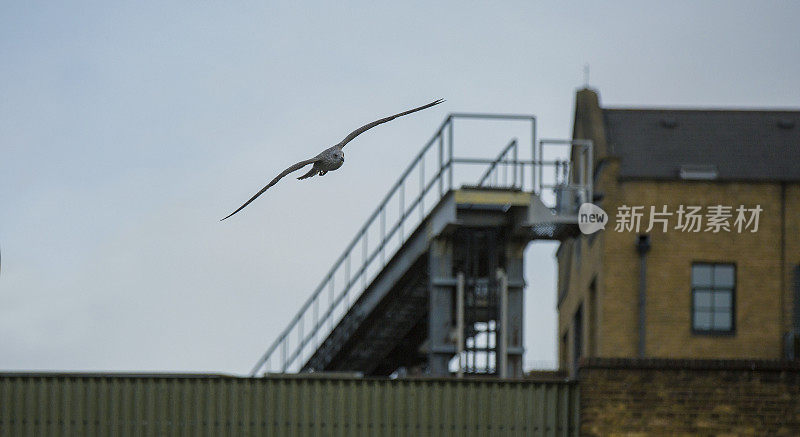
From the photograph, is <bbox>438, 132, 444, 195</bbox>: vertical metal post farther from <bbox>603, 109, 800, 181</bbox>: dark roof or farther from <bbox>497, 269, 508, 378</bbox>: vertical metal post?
<bbox>603, 109, 800, 181</bbox>: dark roof

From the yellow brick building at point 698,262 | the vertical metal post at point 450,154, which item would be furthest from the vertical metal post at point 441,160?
the yellow brick building at point 698,262

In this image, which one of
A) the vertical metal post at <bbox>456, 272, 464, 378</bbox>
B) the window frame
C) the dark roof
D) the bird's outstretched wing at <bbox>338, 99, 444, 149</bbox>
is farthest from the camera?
the dark roof

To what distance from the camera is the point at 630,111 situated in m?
45.5

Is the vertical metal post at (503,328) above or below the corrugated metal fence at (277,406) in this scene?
above

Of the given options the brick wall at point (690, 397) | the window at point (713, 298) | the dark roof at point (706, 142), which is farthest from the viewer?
the dark roof at point (706, 142)

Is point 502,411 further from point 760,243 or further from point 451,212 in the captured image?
point 760,243

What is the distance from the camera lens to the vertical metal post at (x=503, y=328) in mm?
27297

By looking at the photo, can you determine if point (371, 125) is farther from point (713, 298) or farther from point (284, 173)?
point (713, 298)

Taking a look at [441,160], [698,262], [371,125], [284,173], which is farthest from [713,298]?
[284,173]

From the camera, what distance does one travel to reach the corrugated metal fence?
21297mm

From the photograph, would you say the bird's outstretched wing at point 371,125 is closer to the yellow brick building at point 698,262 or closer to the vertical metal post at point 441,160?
the vertical metal post at point 441,160

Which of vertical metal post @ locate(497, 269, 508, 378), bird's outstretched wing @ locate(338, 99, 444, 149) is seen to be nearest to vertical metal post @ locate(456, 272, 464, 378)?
vertical metal post @ locate(497, 269, 508, 378)

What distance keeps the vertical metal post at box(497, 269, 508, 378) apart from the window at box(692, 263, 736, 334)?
602 inches

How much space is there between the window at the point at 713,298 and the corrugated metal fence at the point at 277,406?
21332mm
